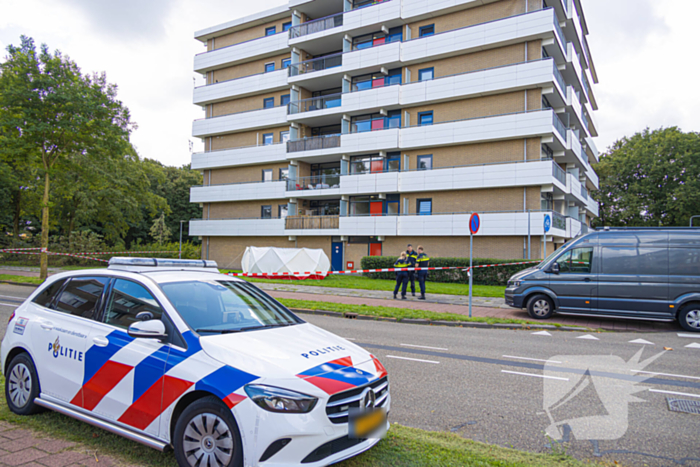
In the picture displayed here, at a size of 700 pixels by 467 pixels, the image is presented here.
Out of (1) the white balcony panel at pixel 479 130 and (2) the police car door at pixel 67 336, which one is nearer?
(2) the police car door at pixel 67 336

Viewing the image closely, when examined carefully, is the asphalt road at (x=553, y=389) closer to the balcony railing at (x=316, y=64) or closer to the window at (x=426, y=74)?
the window at (x=426, y=74)

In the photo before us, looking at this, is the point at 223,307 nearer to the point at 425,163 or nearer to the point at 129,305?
the point at 129,305

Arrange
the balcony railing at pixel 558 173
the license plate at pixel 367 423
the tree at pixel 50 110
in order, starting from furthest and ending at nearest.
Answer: the balcony railing at pixel 558 173
the tree at pixel 50 110
the license plate at pixel 367 423

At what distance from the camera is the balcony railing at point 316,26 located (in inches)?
1215

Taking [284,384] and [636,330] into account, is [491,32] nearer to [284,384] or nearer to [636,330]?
[636,330]

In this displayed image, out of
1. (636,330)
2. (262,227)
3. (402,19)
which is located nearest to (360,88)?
(402,19)

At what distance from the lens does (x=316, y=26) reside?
103ft

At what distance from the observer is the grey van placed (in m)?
10.0

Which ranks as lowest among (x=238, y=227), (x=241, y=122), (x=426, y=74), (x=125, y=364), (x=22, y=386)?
(x=22, y=386)

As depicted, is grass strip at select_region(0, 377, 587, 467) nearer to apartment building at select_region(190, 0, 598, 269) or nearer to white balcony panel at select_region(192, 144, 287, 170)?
apartment building at select_region(190, 0, 598, 269)

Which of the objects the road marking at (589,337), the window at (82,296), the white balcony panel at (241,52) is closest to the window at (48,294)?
the window at (82,296)

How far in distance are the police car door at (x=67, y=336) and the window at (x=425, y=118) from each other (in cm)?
2570

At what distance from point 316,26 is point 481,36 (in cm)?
1208

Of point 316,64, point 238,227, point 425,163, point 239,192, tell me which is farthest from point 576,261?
point 239,192
